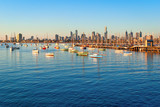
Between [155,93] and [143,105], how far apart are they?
7.73 metres

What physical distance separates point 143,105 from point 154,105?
5.67 ft

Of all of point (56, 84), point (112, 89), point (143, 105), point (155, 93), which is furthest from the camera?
point (56, 84)

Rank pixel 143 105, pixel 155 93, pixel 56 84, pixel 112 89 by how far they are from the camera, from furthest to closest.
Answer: pixel 56 84 < pixel 112 89 < pixel 155 93 < pixel 143 105

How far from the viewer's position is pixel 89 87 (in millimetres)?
37312

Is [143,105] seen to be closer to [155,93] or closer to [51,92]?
[155,93]

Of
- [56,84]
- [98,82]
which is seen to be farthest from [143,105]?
[56,84]

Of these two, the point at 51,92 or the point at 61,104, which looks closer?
the point at 61,104

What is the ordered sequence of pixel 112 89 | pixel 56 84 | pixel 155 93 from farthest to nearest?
pixel 56 84 < pixel 112 89 < pixel 155 93

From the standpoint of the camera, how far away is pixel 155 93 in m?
33.2

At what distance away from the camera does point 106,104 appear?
2736 cm

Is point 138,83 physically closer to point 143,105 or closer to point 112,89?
point 112,89

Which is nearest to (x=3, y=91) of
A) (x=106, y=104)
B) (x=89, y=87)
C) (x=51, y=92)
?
(x=51, y=92)

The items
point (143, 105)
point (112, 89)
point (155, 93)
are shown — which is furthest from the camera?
point (112, 89)

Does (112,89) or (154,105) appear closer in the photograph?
(154,105)
